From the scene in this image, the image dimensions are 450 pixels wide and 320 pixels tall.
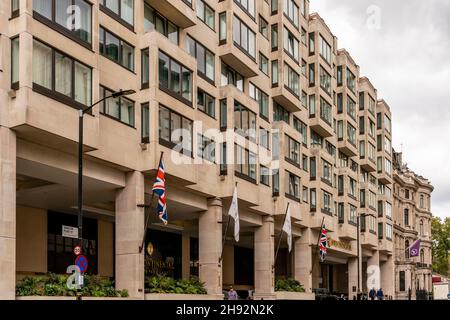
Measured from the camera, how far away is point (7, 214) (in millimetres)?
24125

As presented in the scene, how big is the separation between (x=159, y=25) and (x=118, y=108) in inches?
274

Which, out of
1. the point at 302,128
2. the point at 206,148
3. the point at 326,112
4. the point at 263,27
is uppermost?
the point at 263,27

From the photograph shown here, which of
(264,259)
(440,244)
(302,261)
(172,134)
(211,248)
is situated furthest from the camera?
(440,244)

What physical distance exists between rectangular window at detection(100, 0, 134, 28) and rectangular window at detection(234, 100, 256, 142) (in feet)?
36.8

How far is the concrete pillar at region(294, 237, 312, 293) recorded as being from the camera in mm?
55625

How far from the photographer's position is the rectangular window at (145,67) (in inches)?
1325

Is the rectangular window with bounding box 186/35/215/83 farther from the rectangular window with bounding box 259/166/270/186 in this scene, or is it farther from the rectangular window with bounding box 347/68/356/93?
the rectangular window with bounding box 347/68/356/93

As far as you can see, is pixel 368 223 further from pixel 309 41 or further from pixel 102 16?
pixel 102 16

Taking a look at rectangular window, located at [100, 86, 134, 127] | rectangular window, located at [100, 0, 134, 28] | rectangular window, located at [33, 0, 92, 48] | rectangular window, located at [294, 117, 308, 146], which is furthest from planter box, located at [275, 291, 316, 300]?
rectangular window, located at [33, 0, 92, 48]

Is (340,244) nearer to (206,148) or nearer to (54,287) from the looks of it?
(206,148)

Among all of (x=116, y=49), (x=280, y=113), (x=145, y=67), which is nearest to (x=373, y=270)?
(x=280, y=113)

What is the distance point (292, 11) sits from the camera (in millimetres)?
54406

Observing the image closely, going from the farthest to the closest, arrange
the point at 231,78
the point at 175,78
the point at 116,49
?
1. the point at 231,78
2. the point at 175,78
3. the point at 116,49

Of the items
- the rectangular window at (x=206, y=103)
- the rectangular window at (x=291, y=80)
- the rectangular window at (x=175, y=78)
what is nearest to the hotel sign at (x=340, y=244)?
the rectangular window at (x=291, y=80)
